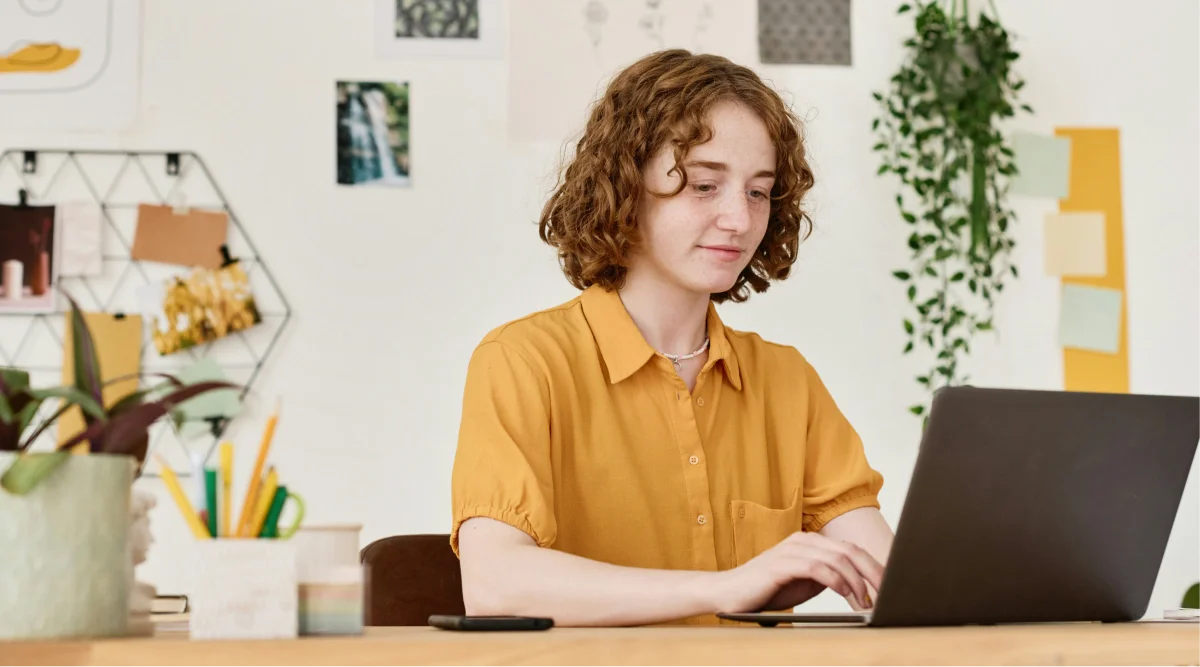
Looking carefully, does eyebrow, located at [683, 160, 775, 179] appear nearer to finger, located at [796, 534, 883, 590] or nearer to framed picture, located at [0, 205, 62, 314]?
finger, located at [796, 534, 883, 590]

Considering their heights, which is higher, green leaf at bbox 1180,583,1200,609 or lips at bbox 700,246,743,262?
lips at bbox 700,246,743,262

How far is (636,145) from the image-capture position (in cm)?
153

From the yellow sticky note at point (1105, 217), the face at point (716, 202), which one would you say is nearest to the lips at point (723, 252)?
the face at point (716, 202)

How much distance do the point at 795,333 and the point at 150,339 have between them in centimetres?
131

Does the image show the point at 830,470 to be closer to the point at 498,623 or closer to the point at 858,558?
the point at 858,558

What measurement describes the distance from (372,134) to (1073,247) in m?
1.50

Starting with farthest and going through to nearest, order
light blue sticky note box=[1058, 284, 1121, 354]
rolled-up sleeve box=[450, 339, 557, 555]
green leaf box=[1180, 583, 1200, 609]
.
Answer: light blue sticky note box=[1058, 284, 1121, 354] < green leaf box=[1180, 583, 1200, 609] < rolled-up sleeve box=[450, 339, 557, 555]

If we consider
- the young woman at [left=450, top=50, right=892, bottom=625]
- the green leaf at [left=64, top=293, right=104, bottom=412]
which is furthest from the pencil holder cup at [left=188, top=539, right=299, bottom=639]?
the young woman at [left=450, top=50, right=892, bottom=625]

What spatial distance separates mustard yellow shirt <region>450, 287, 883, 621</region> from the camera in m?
1.41

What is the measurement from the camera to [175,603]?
1.52 meters

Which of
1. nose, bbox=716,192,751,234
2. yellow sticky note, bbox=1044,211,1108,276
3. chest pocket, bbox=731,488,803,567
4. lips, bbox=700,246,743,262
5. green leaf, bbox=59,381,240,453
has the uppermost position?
yellow sticky note, bbox=1044,211,1108,276

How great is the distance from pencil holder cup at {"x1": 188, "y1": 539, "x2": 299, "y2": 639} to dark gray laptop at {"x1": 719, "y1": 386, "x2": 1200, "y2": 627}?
0.40m

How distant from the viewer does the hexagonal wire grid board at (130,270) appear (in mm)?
2412

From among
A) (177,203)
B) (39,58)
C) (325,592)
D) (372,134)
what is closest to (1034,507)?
(325,592)
